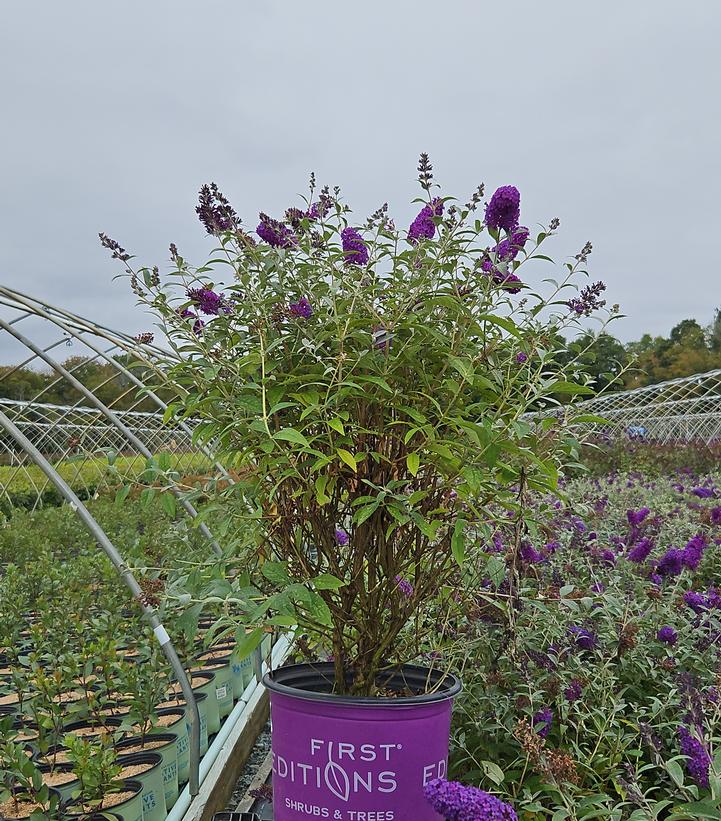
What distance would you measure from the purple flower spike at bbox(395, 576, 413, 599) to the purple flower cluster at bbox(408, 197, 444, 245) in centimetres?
87

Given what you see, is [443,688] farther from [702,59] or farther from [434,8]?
[702,59]

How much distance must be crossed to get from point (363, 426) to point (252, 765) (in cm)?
207

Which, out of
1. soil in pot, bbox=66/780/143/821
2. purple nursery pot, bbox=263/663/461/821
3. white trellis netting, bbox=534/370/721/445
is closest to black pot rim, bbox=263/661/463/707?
purple nursery pot, bbox=263/663/461/821

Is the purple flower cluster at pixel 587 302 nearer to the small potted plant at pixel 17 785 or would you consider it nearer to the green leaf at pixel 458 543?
the green leaf at pixel 458 543

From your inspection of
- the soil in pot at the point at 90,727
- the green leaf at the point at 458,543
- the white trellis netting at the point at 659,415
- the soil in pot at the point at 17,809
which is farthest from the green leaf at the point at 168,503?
the white trellis netting at the point at 659,415

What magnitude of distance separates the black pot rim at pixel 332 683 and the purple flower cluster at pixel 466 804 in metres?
0.58

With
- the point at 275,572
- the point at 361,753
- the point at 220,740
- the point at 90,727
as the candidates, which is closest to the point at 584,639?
the point at 361,753

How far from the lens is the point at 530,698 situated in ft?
7.39

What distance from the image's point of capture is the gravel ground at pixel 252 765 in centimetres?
312

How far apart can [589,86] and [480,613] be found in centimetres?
323

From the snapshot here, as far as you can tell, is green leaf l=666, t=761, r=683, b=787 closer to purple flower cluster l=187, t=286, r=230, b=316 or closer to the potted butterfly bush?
the potted butterfly bush

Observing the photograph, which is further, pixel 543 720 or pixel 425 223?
pixel 543 720

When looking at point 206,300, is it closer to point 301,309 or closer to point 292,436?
point 301,309

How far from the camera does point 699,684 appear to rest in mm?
2596
